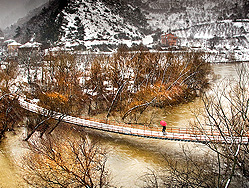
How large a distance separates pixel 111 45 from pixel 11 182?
69.5 metres

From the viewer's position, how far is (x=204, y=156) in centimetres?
1455

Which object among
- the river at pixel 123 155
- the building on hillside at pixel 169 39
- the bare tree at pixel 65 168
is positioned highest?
the building on hillside at pixel 169 39

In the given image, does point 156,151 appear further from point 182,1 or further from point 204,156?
point 182,1

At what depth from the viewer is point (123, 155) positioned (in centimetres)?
1534

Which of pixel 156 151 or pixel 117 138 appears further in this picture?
pixel 117 138

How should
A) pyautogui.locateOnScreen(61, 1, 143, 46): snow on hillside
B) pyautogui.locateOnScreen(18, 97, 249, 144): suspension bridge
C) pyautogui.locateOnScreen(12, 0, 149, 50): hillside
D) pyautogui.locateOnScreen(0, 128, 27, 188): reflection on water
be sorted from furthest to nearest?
1. pyautogui.locateOnScreen(61, 1, 143, 46): snow on hillside
2. pyautogui.locateOnScreen(12, 0, 149, 50): hillside
3. pyautogui.locateOnScreen(18, 97, 249, 144): suspension bridge
4. pyautogui.locateOnScreen(0, 128, 27, 188): reflection on water

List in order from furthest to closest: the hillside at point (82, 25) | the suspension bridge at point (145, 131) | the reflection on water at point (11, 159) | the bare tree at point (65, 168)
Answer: the hillside at point (82, 25) → the suspension bridge at point (145, 131) → the reflection on water at point (11, 159) → the bare tree at point (65, 168)

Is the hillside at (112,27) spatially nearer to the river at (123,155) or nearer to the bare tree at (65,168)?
the river at (123,155)

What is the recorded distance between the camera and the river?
12.5 meters

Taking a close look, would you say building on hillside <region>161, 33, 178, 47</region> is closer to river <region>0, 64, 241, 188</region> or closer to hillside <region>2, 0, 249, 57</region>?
hillside <region>2, 0, 249, 57</region>

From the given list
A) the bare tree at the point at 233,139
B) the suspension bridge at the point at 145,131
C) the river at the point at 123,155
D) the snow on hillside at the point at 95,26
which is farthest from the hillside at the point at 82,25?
the bare tree at the point at 233,139

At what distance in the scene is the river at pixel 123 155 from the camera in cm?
1253

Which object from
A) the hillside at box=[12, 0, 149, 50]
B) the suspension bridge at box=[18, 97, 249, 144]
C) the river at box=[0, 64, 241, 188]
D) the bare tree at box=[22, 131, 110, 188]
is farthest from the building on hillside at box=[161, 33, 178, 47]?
the bare tree at box=[22, 131, 110, 188]

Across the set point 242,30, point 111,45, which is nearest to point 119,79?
point 111,45
